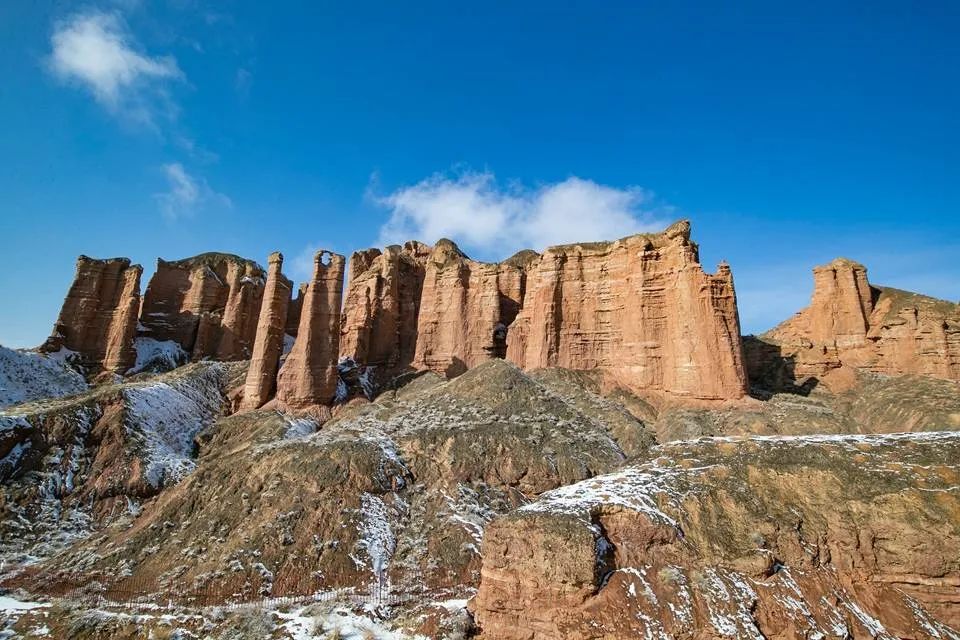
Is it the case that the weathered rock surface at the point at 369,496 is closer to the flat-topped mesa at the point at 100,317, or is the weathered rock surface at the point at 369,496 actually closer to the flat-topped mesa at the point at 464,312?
the flat-topped mesa at the point at 464,312

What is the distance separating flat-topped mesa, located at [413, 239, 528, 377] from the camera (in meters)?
41.7

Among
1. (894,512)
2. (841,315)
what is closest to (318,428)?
(894,512)

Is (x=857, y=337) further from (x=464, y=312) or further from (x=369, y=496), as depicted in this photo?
(x=369, y=496)

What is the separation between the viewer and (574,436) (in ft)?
87.1

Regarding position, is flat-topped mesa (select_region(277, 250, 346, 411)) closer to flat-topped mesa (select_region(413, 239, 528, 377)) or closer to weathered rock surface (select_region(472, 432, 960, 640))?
flat-topped mesa (select_region(413, 239, 528, 377))

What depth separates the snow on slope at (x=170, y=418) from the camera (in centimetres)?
2781

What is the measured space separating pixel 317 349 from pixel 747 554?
3063cm

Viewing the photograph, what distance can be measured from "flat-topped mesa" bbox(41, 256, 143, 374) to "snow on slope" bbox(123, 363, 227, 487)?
14.3 meters

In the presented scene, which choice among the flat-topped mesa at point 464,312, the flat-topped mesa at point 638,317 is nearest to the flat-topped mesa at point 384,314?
the flat-topped mesa at point 464,312

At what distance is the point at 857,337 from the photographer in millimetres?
35812

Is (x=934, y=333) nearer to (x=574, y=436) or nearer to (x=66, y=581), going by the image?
(x=574, y=436)

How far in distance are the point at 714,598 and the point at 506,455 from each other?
1424cm

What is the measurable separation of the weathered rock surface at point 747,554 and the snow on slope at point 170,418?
79.9ft

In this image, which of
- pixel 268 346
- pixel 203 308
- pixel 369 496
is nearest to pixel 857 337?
pixel 369 496
